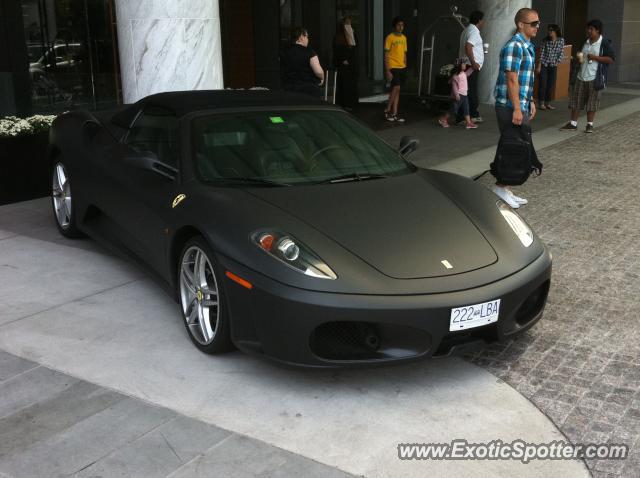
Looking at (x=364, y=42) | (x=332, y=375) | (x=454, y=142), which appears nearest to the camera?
(x=332, y=375)

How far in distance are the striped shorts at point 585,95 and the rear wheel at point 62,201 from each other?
827 centimetres

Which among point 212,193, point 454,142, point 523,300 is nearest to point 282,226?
point 212,193

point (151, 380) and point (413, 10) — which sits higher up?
point (413, 10)

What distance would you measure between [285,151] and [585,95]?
27.8ft

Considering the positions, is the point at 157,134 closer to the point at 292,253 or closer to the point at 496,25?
the point at 292,253

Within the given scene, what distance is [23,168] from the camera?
8.29 metres

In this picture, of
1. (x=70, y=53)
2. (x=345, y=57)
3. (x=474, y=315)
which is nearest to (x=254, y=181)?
(x=474, y=315)

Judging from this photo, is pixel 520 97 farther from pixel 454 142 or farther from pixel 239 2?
pixel 239 2

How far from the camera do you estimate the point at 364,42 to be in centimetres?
1958

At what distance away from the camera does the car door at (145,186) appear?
194 inches

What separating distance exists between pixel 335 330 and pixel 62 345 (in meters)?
1.71

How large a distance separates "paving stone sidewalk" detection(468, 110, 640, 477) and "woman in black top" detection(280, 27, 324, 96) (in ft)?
8.86

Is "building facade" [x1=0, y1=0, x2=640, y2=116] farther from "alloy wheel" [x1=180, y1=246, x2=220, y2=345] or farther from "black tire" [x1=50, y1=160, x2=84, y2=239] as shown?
"alloy wheel" [x1=180, y1=246, x2=220, y2=345]

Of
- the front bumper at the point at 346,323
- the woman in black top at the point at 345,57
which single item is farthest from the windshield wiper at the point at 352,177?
the woman in black top at the point at 345,57
